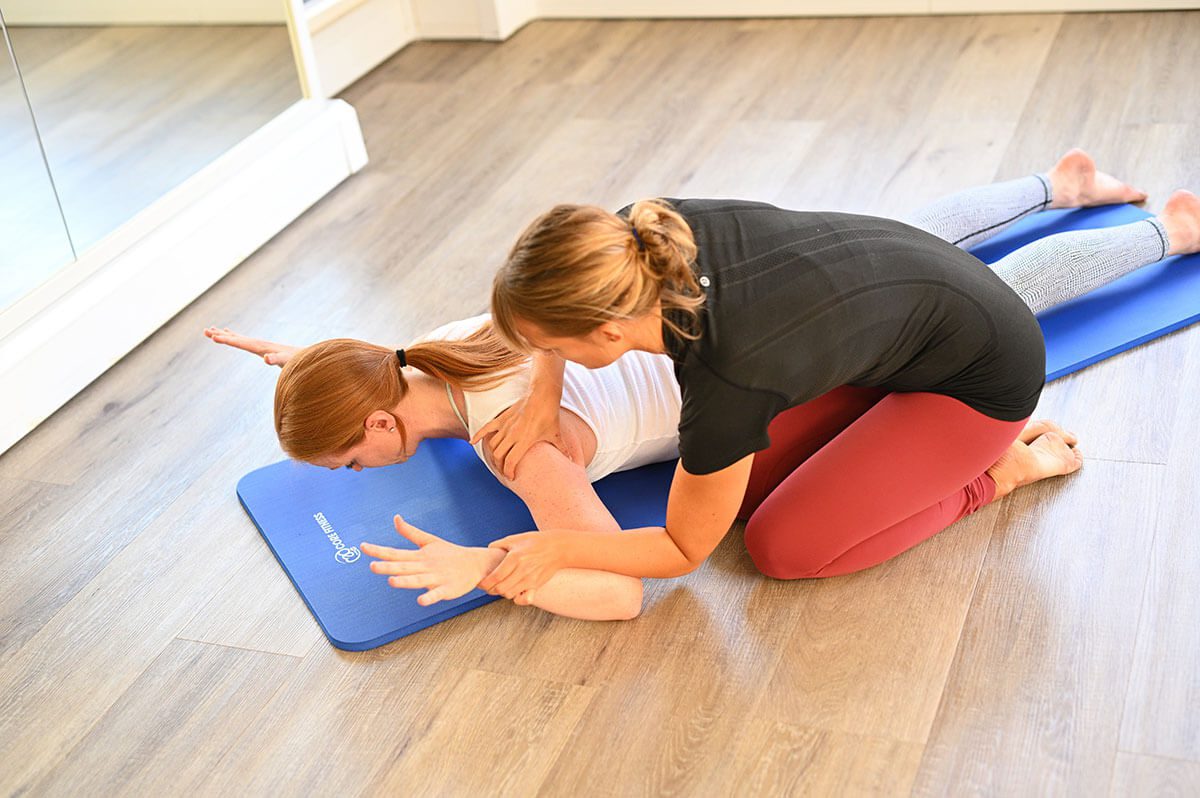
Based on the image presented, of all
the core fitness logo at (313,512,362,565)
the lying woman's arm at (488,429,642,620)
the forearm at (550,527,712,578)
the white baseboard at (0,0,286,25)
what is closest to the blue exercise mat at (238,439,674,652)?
the core fitness logo at (313,512,362,565)

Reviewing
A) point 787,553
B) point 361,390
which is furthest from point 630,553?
point 361,390

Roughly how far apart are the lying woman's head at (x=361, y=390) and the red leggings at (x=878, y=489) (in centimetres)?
47

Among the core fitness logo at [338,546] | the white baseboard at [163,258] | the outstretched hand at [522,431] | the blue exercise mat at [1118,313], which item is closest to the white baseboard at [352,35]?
the white baseboard at [163,258]

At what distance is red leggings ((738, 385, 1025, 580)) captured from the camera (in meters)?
1.78

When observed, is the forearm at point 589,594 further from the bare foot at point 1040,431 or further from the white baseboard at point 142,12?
the white baseboard at point 142,12

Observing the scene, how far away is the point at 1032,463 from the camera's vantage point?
6.30ft

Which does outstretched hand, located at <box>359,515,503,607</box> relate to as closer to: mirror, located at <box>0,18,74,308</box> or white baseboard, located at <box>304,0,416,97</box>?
mirror, located at <box>0,18,74,308</box>

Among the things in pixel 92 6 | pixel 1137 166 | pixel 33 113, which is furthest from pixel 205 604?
pixel 1137 166

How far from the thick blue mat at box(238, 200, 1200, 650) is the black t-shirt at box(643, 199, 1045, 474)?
0.47 metres

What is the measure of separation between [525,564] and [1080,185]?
1.51 m

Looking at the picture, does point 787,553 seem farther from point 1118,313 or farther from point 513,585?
point 1118,313

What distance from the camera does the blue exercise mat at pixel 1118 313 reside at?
2.18 m

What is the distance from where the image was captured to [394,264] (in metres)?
2.84

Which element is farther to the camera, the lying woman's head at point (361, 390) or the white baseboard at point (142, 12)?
the white baseboard at point (142, 12)
